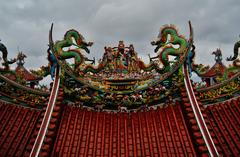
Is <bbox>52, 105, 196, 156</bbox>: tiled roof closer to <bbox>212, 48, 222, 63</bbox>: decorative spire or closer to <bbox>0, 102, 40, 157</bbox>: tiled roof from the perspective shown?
<bbox>0, 102, 40, 157</bbox>: tiled roof

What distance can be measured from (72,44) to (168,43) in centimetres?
283

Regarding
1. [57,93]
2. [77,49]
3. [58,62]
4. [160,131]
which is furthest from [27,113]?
[160,131]

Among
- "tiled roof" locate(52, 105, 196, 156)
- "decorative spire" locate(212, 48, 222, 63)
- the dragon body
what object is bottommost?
"tiled roof" locate(52, 105, 196, 156)

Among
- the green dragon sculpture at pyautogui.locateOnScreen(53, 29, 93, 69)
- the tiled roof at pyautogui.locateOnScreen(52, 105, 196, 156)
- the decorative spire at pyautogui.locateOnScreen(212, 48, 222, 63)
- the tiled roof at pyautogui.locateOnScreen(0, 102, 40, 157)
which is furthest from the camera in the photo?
the decorative spire at pyautogui.locateOnScreen(212, 48, 222, 63)

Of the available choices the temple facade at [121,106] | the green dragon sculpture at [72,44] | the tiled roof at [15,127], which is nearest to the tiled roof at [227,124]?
the temple facade at [121,106]

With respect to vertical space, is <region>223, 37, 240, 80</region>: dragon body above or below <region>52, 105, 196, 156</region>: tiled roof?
above

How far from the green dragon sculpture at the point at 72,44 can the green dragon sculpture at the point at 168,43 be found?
6.85 ft

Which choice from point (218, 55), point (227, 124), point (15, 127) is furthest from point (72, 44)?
point (218, 55)

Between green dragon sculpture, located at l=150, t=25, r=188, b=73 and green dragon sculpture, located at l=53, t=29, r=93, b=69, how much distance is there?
2088 millimetres

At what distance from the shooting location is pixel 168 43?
858 centimetres

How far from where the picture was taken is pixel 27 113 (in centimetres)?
785

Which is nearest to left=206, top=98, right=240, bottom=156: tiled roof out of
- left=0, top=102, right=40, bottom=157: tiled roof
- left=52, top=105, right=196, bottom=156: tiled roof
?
left=52, top=105, right=196, bottom=156: tiled roof

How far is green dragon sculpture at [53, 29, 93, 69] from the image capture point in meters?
8.25

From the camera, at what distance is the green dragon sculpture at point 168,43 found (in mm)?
8423
